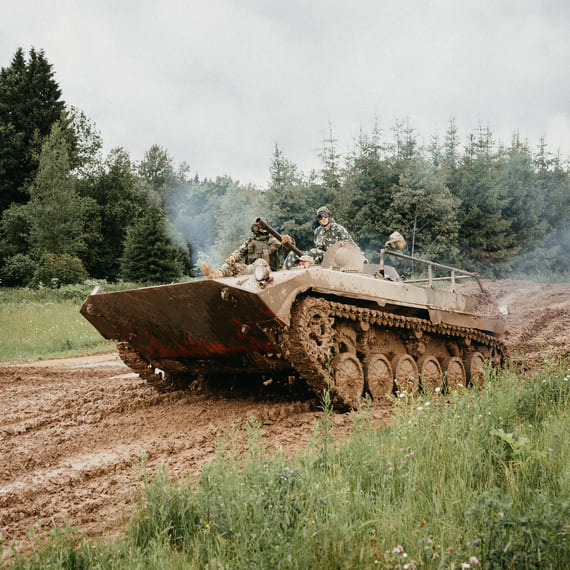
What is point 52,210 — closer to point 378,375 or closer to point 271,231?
point 271,231

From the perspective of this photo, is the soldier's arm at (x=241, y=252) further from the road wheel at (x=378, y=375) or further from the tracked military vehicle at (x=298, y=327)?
the road wheel at (x=378, y=375)

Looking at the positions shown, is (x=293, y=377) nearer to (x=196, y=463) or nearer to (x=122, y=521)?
(x=196, y=463)

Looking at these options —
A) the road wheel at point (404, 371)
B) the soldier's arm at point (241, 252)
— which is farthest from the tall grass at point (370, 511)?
the soldier's arm at point (241, 252)

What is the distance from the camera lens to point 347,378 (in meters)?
6.85

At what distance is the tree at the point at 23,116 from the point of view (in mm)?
37500

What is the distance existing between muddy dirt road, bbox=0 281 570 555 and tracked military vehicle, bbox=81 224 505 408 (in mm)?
444

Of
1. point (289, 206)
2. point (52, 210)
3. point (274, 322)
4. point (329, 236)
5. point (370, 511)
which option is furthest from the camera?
point (52, 210)

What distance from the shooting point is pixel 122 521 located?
365cm

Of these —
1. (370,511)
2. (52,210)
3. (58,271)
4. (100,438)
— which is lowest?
(100,438)

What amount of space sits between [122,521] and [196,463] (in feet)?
4.20

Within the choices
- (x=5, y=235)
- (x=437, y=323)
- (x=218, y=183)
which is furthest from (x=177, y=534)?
(x=218, y=183)

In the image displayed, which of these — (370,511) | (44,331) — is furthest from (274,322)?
(44,331)

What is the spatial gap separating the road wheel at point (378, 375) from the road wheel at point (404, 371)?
14 cm

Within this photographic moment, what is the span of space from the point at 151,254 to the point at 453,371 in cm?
2408
